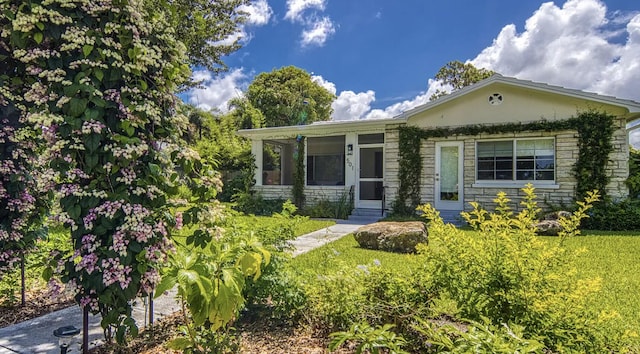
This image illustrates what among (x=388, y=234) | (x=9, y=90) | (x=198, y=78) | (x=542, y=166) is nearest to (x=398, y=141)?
(x=542, y=166)

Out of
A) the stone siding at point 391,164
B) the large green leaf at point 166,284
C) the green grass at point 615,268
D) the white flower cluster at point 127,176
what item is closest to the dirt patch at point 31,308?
the white flower cluster at point 127,176

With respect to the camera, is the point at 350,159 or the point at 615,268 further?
the point at 350,159

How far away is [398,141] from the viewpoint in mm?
11016

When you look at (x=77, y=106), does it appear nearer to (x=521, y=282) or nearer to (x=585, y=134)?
(x=521, y=282)

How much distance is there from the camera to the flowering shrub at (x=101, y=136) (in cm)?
204

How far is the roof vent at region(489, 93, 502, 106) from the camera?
996 cm

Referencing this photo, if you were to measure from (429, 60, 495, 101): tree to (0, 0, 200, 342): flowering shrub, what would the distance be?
999 inches

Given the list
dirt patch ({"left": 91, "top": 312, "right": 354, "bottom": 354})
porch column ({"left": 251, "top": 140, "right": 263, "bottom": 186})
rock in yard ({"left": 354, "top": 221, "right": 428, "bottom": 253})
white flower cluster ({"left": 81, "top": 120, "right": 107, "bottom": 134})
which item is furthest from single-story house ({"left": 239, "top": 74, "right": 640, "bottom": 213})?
white flower cluster ({"left": 81, "top": 120, "right": 107, "bottom": 134})

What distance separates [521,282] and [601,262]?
4.43 m

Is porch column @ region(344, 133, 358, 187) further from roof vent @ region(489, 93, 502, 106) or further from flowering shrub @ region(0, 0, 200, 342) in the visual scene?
flowering shrub @ region(0, 0, 200, 342)

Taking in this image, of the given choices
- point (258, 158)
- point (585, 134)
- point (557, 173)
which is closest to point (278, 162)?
point (258, 158)

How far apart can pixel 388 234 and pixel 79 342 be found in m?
4.82

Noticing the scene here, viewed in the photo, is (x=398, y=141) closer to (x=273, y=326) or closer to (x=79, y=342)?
(x=273, y=326)

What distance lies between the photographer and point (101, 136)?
2080 millimetres
